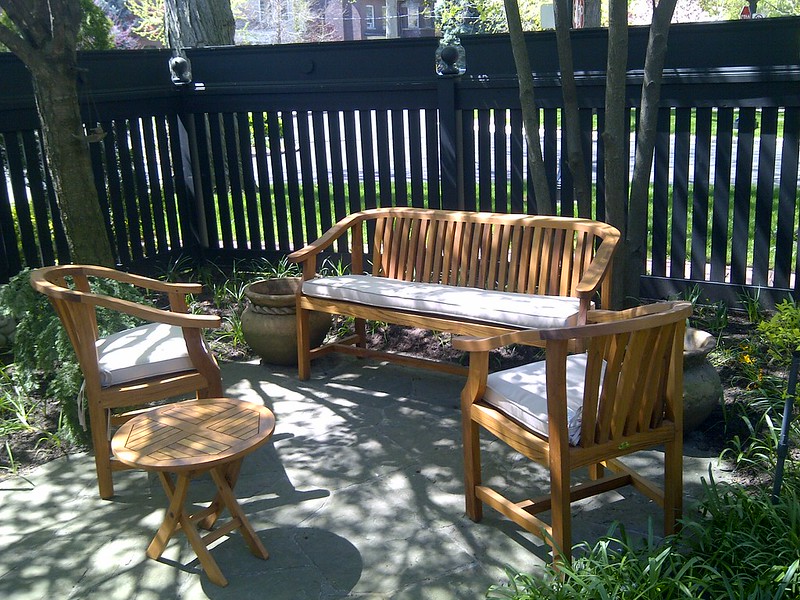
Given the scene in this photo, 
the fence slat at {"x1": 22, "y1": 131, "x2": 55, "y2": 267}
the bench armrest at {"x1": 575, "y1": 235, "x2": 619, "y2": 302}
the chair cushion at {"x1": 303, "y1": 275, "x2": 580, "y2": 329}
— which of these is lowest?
the chair cushion at {"x1": 303, "y1": 275, "x2": 580, "y2": 329}

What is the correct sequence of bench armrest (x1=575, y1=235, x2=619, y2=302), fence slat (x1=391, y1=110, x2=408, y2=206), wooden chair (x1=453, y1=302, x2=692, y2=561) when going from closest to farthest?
wooden chair (x1=453, y1=302, x2=692, y2=561)
bench armrest (x1=575, y1=235, x2=619, y2=302)
fence slat (x1=391, y1=110, x2=408, y2=206)

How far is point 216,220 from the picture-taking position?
8391mm

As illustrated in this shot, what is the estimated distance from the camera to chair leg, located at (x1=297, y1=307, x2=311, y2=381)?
19.5 feet

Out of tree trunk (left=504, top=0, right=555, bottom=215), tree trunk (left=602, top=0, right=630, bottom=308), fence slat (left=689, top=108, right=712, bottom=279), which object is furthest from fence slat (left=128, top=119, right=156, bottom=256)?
fence slat (left=689, top=108, right=712, bottom=279)

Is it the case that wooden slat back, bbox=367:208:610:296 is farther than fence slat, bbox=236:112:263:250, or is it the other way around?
fence slat, bbox=236:112:263:250

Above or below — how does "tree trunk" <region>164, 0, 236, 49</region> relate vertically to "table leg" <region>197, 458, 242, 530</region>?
above

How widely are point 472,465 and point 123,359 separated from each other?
1.83 m

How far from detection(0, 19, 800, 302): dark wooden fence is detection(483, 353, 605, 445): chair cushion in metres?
2.92

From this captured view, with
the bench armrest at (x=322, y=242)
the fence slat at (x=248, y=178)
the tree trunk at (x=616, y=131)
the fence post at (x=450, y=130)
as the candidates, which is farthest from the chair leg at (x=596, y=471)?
the fence slat at (x=248, y=178)

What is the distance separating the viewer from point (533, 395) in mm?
3693

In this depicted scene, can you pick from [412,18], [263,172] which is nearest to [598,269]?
[263,172]

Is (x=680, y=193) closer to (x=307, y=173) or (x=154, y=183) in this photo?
(x=307, y=173)

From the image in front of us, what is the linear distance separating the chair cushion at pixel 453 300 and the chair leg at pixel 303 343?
16 cm

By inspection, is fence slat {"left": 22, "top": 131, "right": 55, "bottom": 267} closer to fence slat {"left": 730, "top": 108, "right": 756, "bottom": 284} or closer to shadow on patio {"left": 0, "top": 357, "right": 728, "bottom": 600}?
shadow on patio {"left": 0, "top": 357, "right": 728, "bottom": 600}
